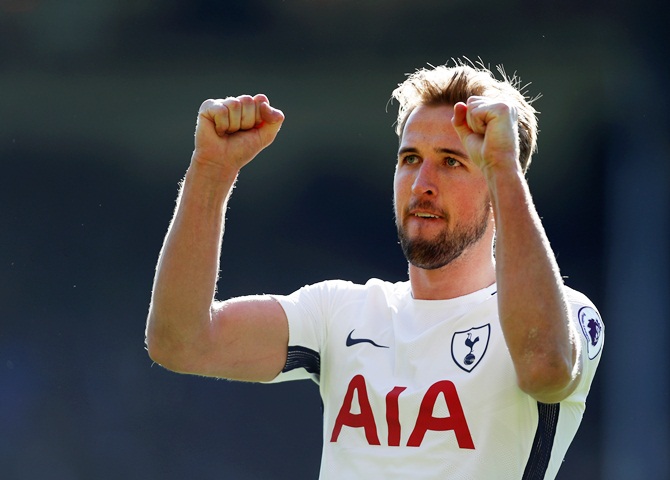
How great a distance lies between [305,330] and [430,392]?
41 cm

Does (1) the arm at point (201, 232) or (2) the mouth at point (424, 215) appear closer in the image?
(1) the arm at point (201, 232)

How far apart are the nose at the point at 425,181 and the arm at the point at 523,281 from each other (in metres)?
0.40

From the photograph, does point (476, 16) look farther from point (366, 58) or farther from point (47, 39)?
point (47, 39)

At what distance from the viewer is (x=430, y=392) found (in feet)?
8.38

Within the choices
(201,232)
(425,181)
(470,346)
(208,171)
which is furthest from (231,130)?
(470,346)

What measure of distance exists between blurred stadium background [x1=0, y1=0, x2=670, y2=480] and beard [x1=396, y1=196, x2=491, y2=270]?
308cm

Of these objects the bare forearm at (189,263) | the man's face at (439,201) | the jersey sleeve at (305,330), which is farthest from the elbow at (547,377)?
the bare forearm at (189,263)

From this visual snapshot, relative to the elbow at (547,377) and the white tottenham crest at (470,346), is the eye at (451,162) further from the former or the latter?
the elbow at (547,377)

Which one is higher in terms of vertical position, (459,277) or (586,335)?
(459,277)

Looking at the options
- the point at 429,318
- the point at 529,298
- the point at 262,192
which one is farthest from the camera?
the point at 262,192

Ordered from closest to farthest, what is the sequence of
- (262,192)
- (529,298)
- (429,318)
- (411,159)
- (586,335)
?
(529,298) → (586,335) → (429,318) → (411,159) → (262,192)

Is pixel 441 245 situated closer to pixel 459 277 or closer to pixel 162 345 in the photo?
pixel 459 277

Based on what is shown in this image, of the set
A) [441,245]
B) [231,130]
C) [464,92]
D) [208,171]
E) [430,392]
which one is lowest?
[430,392]

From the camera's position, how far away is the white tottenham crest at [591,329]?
99.1 inches
